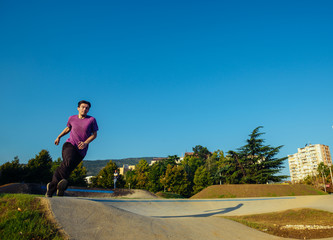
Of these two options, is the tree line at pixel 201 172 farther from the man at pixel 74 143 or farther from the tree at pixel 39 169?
the man at pixel 74 143

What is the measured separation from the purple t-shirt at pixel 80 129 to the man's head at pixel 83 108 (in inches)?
5.6

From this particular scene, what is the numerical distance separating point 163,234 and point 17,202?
11.3 feet

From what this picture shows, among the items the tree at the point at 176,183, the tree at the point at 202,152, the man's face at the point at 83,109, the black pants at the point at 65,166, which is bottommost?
the tree at the point at 176,183

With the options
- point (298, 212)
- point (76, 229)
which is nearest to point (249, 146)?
point (298, 212)

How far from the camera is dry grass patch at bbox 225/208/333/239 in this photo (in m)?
7.92

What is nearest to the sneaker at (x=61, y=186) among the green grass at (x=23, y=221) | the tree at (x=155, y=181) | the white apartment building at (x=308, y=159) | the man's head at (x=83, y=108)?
the green grass at (x=23, y=221)

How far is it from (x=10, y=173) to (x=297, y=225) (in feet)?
143

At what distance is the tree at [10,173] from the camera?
37.8 meters

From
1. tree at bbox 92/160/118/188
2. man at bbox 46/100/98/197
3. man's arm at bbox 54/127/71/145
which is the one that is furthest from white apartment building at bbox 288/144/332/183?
man's arm at bbox 54/127/71/145

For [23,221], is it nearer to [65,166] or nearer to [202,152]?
[65,166]

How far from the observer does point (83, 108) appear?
635cm

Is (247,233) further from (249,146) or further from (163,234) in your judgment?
(249,146)

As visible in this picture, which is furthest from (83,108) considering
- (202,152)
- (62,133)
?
(202,152)

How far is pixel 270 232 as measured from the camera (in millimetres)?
8227
